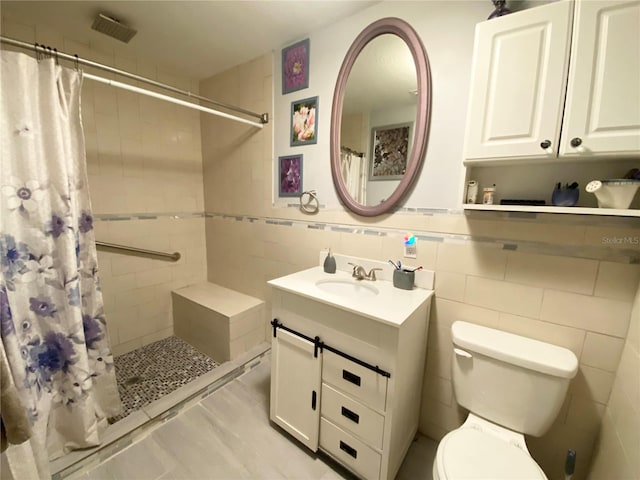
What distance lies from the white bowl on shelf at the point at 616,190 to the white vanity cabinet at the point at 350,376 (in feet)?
2.40

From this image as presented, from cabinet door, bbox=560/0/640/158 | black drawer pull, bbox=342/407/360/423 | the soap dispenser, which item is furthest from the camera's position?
the soap dispenser

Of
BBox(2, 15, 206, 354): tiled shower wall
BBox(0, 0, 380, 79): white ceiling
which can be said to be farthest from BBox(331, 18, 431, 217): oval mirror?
BBox(2, 15, 206, 354): tiled shower wall

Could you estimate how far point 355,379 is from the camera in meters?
1.19

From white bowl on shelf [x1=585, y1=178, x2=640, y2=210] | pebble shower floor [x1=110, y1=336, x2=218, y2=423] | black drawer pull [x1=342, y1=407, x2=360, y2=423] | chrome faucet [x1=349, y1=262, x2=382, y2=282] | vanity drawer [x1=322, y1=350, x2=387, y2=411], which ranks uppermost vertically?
white bowl on shelf [x1=585, y1=178, x2=640, y2=210]

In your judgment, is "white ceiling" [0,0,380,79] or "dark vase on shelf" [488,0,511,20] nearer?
"dark vase on shelf" [488,0,511,20]

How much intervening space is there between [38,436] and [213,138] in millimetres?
2177

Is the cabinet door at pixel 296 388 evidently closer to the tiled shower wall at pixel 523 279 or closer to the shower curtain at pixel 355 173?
the tiled shower wall at pixel 523 279

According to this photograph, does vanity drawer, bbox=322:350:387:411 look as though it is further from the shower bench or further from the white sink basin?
the shower bench

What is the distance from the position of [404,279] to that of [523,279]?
0.51m

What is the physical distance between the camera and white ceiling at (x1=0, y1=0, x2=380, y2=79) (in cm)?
146

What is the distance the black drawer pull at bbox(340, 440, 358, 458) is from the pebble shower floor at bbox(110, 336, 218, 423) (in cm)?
120

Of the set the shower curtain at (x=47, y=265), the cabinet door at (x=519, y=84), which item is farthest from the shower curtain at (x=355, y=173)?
the shower curtain at (x=47, y=265)

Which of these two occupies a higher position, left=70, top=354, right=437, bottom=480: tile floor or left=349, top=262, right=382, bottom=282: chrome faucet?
left=349, top=262, right=382, bottom=282: chrome faucet

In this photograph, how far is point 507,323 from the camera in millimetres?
1224
